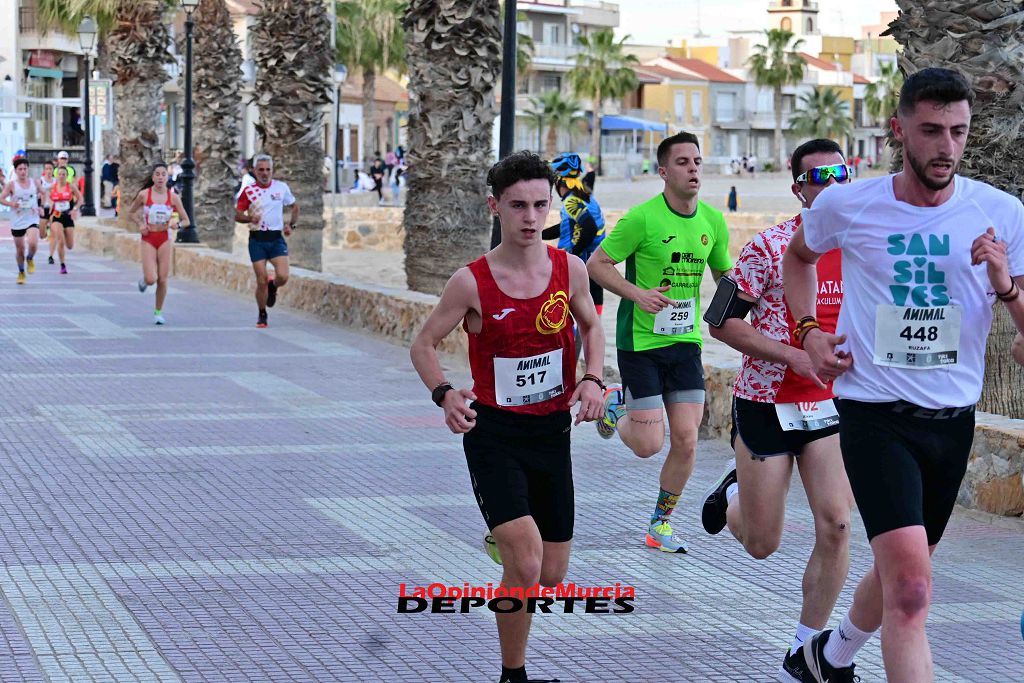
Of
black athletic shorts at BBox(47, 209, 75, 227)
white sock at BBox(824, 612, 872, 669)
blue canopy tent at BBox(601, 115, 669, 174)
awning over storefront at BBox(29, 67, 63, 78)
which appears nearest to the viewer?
white sock at BBox(824, 612, 872, 669)

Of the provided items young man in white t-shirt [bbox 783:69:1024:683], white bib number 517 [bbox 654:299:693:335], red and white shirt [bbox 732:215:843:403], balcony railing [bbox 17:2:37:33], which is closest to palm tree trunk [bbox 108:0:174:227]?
white bib number 517 [bbox 654:299:693:335]

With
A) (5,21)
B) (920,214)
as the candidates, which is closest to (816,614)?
(920,214)

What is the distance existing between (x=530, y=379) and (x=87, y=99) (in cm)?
4166

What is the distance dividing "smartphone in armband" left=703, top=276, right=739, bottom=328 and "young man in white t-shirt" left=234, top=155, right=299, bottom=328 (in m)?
11.4

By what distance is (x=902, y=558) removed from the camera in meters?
4.27

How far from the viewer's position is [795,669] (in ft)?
17.0

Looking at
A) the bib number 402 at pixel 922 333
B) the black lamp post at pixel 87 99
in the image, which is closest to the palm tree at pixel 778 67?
the black lamp post at pixel 87 99

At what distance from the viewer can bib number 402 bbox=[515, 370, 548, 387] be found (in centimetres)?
510

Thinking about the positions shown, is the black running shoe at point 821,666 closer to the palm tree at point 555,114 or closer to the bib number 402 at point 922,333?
the bib number 402 at point 922,333

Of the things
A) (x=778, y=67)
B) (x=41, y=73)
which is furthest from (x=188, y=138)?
(x=778, y=67)

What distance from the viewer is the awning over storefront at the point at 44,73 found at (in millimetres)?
A: 64213

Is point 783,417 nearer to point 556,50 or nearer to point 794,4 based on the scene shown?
point 556,50

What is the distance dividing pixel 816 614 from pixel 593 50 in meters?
102

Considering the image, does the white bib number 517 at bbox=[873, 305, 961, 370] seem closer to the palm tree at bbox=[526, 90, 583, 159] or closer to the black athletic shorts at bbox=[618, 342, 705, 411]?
the black athletic shorts at bbox=[618, 342, 705, 411]
